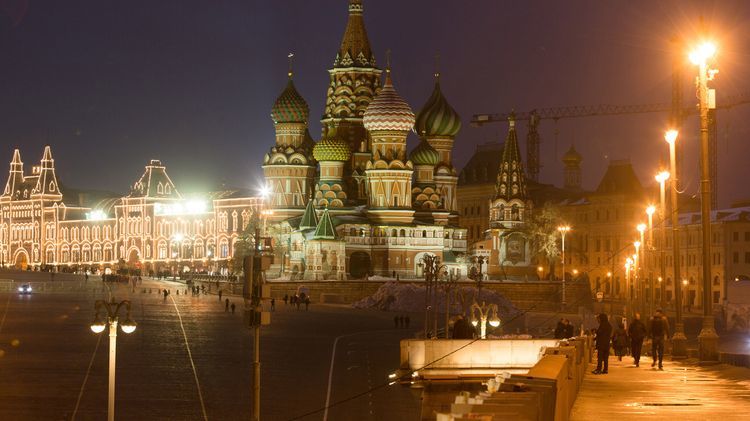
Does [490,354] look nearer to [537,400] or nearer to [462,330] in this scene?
[462,330]

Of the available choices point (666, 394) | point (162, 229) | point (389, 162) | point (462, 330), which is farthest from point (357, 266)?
point (666, 394)

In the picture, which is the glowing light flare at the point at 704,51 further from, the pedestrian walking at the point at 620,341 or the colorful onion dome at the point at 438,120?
the colorful onion dome at the point at 438,120

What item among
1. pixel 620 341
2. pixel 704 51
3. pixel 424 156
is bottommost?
pixel 620 341

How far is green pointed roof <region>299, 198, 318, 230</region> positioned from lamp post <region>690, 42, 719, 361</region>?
75.0 m

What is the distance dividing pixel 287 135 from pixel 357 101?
6.16 metres

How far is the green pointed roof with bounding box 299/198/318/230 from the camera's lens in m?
104

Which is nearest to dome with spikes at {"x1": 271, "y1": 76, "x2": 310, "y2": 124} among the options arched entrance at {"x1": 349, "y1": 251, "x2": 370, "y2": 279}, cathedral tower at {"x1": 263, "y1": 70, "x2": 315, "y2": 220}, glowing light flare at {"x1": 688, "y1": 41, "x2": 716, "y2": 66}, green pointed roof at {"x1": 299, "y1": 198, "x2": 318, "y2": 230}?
cathedral tower at {"x1": 263, "y1": 70, "x2": 315, "y2": 220}

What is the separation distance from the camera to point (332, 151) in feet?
359

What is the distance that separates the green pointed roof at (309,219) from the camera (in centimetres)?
10438

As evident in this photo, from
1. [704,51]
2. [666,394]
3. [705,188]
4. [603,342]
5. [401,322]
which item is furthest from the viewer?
[401,322]

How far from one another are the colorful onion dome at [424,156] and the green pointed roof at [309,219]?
37.2ft

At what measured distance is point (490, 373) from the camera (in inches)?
1369

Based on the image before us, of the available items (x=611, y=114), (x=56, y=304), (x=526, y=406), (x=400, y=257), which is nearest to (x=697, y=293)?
(x=400, y=257)

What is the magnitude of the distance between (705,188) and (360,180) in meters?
83.6
